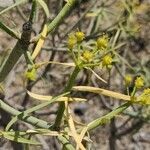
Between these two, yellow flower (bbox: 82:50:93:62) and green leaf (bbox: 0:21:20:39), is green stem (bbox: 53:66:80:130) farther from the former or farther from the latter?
green leaf (bbox: 0:21:20:39)

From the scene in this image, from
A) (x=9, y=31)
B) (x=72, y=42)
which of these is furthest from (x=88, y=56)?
(x=9, y=31)

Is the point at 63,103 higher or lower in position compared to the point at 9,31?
lower

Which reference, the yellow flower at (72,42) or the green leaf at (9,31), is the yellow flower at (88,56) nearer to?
the yellow flower at (72,42)

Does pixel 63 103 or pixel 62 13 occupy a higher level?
pixel 62 13

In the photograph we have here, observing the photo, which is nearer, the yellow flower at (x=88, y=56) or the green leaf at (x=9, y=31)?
the yellow flower at (x=88, y=56)

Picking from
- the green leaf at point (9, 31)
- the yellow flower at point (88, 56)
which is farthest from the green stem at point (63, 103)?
the green leaf at point (9, 31)

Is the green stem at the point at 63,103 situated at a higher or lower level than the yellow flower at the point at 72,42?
lower

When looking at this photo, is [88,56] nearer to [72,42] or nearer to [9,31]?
[72,42]

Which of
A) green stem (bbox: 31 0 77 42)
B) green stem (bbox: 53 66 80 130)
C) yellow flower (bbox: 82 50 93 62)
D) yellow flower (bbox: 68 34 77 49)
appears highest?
green stem (bbox: 31 0 77 42)

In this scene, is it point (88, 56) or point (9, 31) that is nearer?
point (88, 56)

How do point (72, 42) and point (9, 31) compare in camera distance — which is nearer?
point (72, 42)

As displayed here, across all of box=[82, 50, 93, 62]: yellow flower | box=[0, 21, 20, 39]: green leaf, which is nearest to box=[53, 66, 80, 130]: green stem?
box=[82, 50, 93, 62]: yellow flower

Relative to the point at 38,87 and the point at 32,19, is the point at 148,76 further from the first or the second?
the point at 32,19
